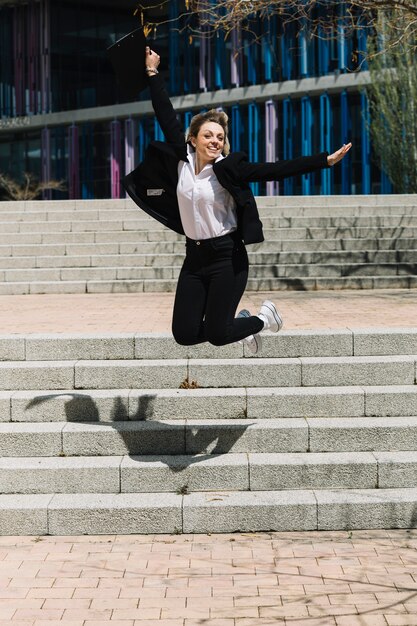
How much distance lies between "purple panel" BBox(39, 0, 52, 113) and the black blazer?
38.3m

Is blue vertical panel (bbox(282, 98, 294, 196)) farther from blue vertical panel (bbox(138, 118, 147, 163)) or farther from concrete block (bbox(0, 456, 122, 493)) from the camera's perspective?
concrete block (bbox(0, 456, 122, 493))

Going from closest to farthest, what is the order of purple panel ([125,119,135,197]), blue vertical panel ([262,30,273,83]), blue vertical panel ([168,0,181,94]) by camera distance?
blue vertical panel ([262,30,273,83]) → blue vertical panel ([168,0,181,94]) → purple panel ([125,119,135,197])

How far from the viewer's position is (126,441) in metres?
7.14

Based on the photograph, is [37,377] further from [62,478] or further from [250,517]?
[250,517]

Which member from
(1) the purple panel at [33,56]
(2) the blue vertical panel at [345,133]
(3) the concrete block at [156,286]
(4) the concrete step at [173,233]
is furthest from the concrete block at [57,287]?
(1) the purple panel at [33,56]

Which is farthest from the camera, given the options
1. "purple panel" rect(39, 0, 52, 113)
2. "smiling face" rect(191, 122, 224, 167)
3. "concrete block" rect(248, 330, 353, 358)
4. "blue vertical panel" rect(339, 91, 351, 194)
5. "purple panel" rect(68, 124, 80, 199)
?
"purple panel" rect(39, 0, 52, 113)

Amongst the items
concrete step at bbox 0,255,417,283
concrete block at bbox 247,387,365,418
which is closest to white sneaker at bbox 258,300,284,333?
concrete block at bbox 247,387,365,418

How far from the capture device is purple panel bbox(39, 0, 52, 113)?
43750 mm

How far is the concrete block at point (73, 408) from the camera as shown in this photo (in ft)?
24.6

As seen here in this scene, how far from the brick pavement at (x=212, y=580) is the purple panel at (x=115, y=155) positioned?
34.9 metres

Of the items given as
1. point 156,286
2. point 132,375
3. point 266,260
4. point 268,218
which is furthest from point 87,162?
point 132,375

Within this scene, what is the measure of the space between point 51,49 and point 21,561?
40.5 m

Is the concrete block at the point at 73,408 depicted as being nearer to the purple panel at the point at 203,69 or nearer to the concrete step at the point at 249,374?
the concrete step at the point at 249,374

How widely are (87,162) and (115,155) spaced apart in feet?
5.44
